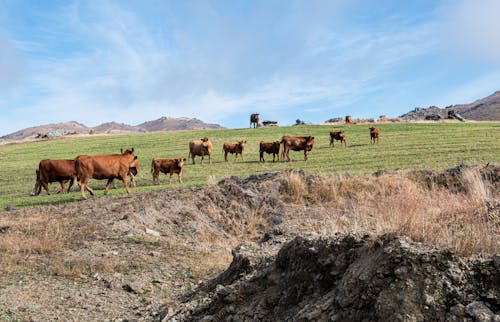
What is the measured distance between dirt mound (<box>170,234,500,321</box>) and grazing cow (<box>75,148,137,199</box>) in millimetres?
13599

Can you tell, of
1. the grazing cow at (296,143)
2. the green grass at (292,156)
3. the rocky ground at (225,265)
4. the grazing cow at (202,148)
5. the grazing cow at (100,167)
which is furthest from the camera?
the grazing cow at (202,148)

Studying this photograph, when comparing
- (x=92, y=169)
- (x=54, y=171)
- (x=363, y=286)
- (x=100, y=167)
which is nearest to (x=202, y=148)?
(x=54, y=171)

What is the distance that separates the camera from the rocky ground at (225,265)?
3.60 m

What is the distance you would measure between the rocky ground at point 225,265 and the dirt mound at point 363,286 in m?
0.01

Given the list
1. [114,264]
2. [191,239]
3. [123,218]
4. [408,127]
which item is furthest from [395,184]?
[408,127]

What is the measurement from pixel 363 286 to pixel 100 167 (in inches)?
630

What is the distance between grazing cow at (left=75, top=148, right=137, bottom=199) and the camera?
57.9 ft

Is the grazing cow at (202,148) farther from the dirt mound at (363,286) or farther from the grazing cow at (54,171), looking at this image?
Answer: the dirt mound at (363,286)

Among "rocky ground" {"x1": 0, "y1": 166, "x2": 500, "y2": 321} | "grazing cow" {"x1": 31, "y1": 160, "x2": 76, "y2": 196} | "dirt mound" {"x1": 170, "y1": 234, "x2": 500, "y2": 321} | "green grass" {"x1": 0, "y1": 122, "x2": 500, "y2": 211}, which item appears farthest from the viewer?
"green grass" {"x1": 0, "y1": 122, "x2": 500, "y2": 211}

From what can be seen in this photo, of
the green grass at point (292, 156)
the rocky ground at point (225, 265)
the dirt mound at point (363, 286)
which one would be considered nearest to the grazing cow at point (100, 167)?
the green grass at point (292, 156)

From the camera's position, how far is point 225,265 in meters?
8.92

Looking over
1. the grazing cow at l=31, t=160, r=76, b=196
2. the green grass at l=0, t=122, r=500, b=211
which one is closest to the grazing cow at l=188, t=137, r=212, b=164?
the green grass at l=0, t=122, r=500, b=211

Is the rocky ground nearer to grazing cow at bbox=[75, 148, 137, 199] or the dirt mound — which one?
the dirt mound

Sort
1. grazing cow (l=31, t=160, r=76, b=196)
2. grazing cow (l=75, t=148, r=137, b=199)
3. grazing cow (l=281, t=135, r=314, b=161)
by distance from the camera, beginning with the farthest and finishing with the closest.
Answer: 1. grazing cow (l=281, t=135, r=314, b=161)
2. grazing cow (l=31, t=160, r=76, b=196)
3. grazing cow (l=75, t=148, r=137, b=199)
